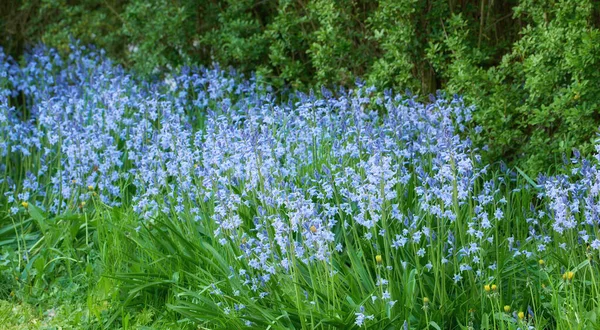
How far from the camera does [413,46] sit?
251 inches

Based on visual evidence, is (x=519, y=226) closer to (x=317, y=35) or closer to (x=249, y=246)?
(x=249, y=246)

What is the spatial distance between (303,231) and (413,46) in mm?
2894

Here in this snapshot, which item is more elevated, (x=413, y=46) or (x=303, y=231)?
(x=413, y=46)

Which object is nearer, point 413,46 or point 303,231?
point 303,231

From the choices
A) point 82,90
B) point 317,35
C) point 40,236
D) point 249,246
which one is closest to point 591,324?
point 249,246

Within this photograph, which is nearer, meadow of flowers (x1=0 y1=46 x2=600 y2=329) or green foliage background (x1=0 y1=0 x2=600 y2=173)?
meadow of flowers (x1=0 y1=46 x2=600 y2=329)

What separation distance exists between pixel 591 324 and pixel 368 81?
320 centimetres

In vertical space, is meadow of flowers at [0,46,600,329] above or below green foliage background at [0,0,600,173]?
below

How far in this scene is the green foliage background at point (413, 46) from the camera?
5.23m

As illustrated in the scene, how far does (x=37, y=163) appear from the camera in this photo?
6.62 meters

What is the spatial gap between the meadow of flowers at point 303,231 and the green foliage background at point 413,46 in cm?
26

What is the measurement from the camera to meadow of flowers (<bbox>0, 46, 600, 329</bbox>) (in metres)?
3.90

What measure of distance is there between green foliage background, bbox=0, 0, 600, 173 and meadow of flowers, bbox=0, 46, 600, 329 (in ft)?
0.84

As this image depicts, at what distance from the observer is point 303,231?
12.8 feet
